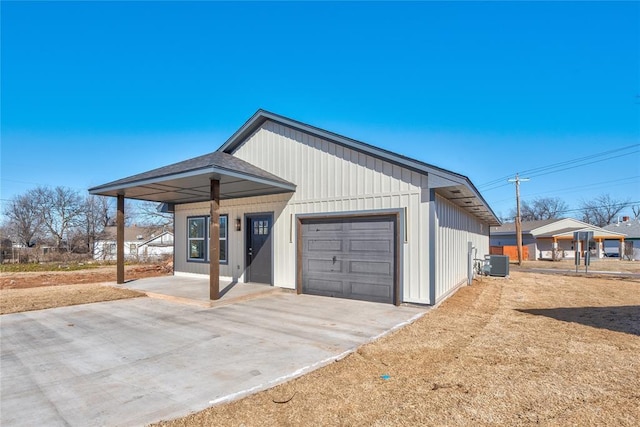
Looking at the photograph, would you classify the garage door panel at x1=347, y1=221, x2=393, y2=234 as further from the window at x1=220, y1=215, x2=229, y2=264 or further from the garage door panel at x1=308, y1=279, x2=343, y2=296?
the window at x1=220, y1=215, x2=229, y2=264

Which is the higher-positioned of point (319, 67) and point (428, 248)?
point (319, 67)

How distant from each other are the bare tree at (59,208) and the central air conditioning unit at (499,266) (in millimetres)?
42569

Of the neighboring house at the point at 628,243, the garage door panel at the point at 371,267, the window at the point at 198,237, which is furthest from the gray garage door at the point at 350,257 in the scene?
the neighboring house at the point at 628,243

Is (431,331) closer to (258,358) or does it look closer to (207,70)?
(258,358)

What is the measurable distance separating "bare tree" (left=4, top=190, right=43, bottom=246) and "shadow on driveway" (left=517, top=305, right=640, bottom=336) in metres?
46.5

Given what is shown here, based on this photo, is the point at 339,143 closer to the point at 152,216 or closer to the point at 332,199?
the point at 332,199

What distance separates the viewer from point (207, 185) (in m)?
8.97

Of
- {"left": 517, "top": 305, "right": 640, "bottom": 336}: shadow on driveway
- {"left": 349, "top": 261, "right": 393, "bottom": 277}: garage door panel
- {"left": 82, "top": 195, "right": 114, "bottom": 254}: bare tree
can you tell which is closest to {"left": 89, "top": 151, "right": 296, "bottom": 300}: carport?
{"left": 349, "top": 261, "right": 393, "bottom": 277}: garage door panel

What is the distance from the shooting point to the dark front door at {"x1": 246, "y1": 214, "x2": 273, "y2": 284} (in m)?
9.82

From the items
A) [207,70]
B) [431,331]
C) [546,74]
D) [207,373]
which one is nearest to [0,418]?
[207,373]

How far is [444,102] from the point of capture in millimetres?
15445

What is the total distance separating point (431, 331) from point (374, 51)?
1018cm

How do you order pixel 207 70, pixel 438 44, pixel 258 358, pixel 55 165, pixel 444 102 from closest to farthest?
pixel 258 358 < pixel 438 44 < pixel 207 70 < pixel 444 102 < pixel 55 165

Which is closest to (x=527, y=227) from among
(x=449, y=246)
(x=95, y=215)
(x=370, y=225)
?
(x=449, y=246)
